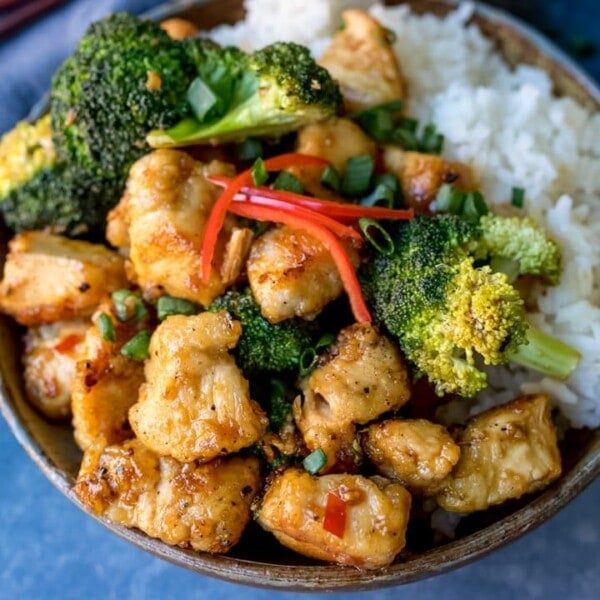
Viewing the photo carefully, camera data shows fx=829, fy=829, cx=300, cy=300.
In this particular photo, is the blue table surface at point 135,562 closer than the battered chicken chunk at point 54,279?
No

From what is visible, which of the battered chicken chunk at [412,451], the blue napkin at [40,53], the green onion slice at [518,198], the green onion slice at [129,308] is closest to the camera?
the battered chicken chunk at [412,451]

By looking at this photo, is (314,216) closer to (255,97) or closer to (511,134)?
(255,97)

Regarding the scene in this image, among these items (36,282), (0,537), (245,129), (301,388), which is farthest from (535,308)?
(0,537)

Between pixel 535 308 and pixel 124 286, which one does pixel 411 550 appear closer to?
pixel 535 308

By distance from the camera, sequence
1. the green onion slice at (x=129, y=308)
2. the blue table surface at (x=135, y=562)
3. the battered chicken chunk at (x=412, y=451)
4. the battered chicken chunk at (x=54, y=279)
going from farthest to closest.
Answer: the blue table surface at (x=135, y=562) → the battered chicken chunk at (x=54, y=279) → the green onion slice at (x=129, y=308) → the battered chicken chunk at (x=412, y=451)

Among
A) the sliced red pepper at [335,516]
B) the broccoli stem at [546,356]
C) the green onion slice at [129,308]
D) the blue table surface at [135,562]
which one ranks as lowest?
the blue table surface at [135,562]

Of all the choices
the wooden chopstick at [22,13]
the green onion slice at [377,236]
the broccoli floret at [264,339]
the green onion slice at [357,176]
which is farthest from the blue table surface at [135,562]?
the wooden chopstick at [22,13]

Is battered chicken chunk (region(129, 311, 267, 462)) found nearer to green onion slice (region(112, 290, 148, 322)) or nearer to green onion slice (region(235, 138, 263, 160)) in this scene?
green onion slice (region(112, 290, 148, 322))

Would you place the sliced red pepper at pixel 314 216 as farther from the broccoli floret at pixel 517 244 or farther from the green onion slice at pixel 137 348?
the green onion slice at pixel 137 348
